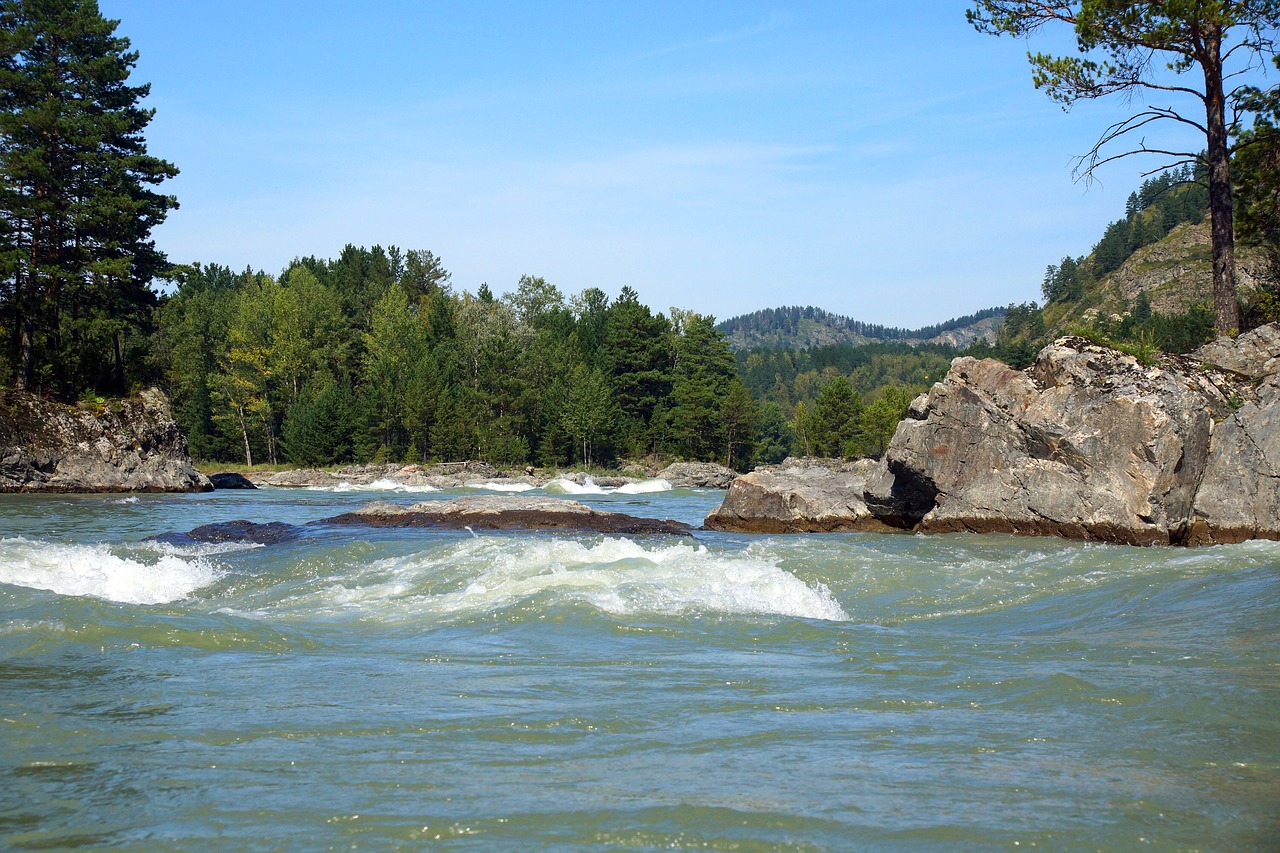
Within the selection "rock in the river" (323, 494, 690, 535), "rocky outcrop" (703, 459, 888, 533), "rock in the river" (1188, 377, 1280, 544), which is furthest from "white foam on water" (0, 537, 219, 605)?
"rock in the river" (1188, 377, 1280, 544)

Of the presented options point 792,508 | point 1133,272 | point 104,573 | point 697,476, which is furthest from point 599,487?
point 1133,272

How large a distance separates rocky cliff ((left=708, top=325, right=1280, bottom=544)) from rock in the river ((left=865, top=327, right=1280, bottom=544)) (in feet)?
0.06

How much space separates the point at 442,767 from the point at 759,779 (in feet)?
4.94

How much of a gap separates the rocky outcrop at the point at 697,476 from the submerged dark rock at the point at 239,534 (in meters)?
39.7

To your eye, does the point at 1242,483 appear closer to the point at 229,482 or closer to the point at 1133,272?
the point at 229,482

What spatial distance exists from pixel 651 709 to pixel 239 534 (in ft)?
42.9

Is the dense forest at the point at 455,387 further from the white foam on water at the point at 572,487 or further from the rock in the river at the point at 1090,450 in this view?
the rock in the river at the point at 1090,450

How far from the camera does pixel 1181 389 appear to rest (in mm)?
13969

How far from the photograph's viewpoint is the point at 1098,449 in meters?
13.9

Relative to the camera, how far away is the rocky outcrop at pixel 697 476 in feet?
190

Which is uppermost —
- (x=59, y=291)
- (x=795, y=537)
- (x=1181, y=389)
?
(x=59, y=291)

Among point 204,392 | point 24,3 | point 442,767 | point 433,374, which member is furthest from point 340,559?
point 204,392

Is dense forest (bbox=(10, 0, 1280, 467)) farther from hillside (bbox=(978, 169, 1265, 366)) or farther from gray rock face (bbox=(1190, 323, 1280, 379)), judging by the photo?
hillside (bbox=(978, 169, 1265, 366))

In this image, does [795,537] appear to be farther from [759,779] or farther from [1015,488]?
[759,779]
